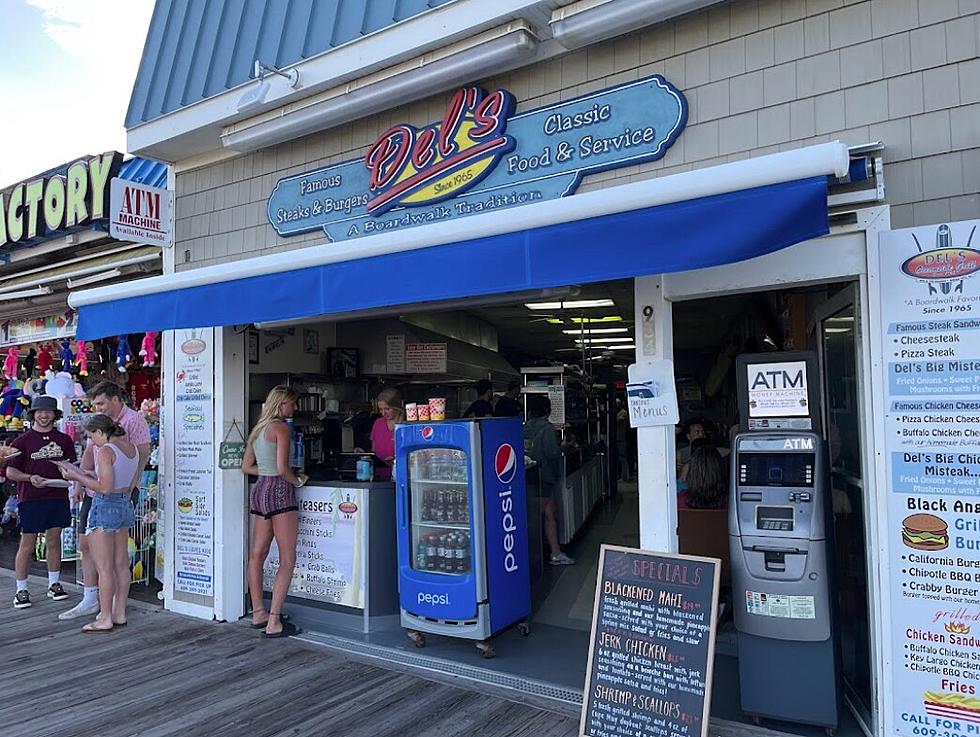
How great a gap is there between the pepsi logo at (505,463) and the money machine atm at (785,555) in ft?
5.14

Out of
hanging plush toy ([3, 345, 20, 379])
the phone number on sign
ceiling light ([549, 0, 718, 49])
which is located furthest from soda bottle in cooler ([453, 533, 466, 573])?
hanging plush toy ([3, 345, 20, 379])

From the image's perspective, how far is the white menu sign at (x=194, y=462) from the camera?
5.46 m

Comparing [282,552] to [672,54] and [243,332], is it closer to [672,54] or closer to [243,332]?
[243,332]

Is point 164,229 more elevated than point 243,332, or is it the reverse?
point 164,229

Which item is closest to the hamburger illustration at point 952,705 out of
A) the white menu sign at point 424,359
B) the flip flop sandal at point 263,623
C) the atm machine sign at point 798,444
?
the atm machine sign at point 798,444

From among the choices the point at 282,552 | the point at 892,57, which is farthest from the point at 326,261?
the point at 892,57

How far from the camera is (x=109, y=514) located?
17.1ft

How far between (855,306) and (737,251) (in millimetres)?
922

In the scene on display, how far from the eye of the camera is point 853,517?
12.0ft

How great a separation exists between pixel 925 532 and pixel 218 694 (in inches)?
147

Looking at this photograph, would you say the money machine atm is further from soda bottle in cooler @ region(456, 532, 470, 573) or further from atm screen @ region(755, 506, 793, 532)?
soda bottle in cooler @ region(456, 532, 470, 573)

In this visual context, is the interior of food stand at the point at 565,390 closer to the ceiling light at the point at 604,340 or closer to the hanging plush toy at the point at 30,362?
the ceiling light at the point at 604,340

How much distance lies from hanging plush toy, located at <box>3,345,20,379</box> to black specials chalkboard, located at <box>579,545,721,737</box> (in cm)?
862

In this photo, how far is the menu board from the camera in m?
2.86
